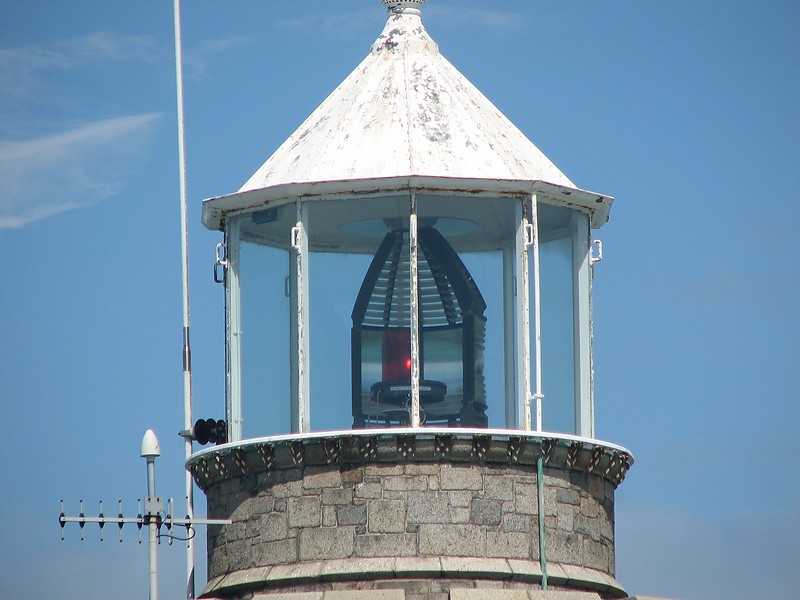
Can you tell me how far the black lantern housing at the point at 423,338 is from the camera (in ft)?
77.5

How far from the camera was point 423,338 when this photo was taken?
23.7 m

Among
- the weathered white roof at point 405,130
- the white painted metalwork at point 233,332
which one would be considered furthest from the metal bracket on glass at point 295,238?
the white painted metalwork at point 233,332

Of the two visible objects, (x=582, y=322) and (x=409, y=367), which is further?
(x=582, y=322)

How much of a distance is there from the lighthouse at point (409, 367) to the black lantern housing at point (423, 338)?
0.02 m

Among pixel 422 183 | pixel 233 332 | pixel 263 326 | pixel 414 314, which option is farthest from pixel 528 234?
pixel 233 332

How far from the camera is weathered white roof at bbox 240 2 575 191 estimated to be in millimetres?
23625

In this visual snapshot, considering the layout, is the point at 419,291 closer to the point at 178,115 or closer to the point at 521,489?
the point at 521,489

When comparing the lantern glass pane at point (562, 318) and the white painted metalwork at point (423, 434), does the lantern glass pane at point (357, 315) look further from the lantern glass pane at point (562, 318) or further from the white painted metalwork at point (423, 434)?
the lantern glass pane at point (562, 318)

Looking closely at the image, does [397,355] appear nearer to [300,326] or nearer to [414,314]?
[414,314]

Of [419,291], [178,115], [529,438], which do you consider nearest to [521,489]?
[529,438]

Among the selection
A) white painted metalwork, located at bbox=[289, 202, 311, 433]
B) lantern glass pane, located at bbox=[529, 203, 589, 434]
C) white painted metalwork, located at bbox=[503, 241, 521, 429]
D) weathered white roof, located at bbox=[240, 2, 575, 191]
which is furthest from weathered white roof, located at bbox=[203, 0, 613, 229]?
white painted metalwork, located at bbox=[503, 241, 521, 429]

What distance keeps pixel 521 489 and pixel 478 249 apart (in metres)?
2.46

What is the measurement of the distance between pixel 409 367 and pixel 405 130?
2331 mm

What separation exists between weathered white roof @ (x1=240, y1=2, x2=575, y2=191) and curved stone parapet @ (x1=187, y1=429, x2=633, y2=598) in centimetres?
258
